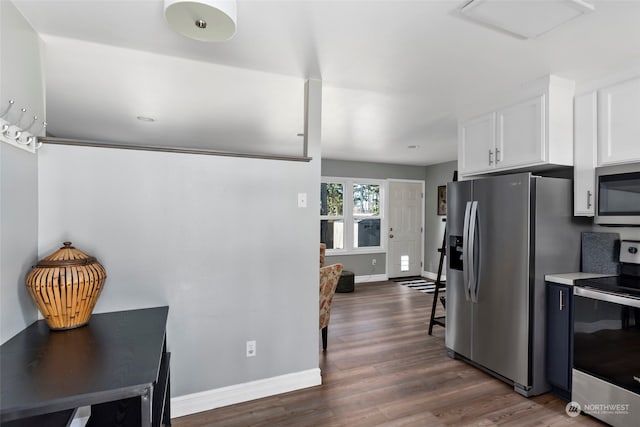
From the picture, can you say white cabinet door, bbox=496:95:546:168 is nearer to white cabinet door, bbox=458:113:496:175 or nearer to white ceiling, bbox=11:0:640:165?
white cabinet door, bbox=458:113:496:175

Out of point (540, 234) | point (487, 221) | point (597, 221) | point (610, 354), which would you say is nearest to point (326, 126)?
point (487, 221)

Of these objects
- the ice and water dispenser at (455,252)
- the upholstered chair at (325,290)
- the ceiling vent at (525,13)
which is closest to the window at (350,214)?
the upholstered chair at (325,290)

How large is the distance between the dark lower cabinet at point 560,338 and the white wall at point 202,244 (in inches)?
69.6

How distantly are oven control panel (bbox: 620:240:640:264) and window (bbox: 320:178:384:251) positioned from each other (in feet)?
14.3

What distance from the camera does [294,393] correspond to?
8.21 ft

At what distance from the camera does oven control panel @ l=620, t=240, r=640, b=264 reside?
2.40 m

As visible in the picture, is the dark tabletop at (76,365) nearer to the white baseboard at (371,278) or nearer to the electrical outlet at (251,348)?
the electrical outlet at (251,348)

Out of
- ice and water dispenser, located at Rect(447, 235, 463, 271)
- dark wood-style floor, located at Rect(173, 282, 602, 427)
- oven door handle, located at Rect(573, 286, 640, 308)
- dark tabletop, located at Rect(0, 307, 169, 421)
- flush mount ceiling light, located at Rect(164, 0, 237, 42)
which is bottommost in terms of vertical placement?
dark wood-style floor, located at Rect(173, 282, 602, 427)

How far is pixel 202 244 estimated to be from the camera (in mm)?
2273

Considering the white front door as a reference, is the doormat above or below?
below

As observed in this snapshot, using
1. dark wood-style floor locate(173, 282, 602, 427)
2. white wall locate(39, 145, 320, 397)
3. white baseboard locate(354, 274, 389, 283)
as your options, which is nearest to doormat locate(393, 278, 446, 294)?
white baseboard locate(354, 274, 389, 283)

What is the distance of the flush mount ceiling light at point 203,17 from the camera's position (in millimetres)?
1355

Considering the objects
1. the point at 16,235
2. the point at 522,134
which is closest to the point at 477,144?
the point at 522,134

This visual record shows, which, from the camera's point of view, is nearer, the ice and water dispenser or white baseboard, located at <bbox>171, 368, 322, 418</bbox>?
white baseboard, located at <bbox>171, 368, 322, 418</bbox>
